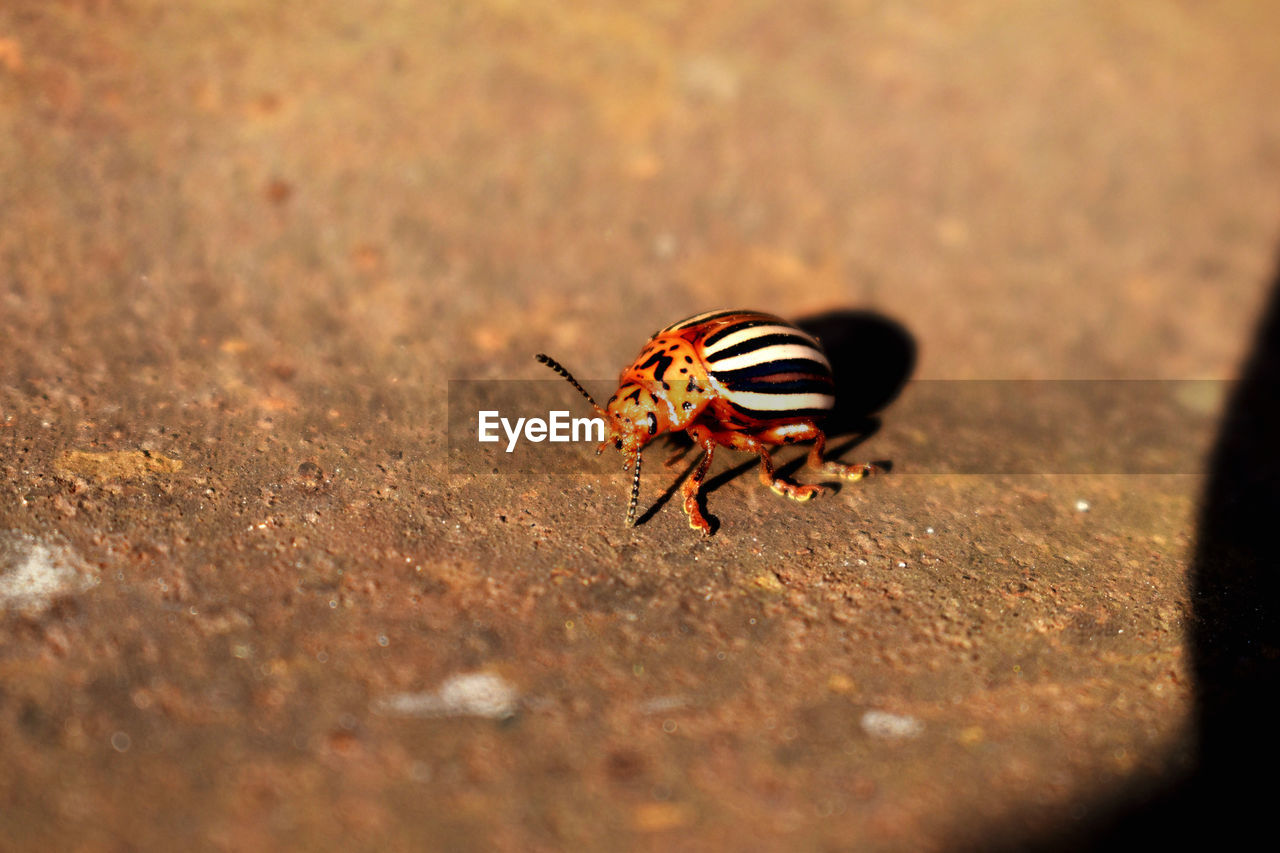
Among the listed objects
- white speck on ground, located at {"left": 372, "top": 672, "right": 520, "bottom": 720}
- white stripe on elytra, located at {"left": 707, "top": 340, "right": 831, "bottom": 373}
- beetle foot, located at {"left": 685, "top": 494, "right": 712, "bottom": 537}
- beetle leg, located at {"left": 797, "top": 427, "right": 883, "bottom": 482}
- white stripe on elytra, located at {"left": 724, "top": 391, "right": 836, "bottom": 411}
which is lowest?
white speck on ground, located at {"left": 372, "top": 672, "right": 520, "bottom": 720}

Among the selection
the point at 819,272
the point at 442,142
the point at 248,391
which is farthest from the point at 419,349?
the point at 819,272

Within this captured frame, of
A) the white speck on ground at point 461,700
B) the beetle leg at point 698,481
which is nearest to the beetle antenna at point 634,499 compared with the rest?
the beetle leg at point 698,481

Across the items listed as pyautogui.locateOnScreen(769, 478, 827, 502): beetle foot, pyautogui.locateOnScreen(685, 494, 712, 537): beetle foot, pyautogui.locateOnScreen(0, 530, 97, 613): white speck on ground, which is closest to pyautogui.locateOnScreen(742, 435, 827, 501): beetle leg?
pyautogui.locateOnScreen(769, 478, 827, 502): beetle foot

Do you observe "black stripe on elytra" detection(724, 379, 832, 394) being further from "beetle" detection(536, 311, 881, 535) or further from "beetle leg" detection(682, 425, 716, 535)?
"beetle leg" detection(682, 425, 716, 535)

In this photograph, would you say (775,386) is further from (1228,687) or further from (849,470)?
(1228,687)

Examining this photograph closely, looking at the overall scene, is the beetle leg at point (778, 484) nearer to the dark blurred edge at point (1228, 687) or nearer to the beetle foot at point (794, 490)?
the beetle foot at point (794, 490)

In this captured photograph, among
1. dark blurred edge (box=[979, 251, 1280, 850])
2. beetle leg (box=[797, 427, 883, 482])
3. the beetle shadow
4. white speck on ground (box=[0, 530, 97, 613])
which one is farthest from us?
the beetle shadow
